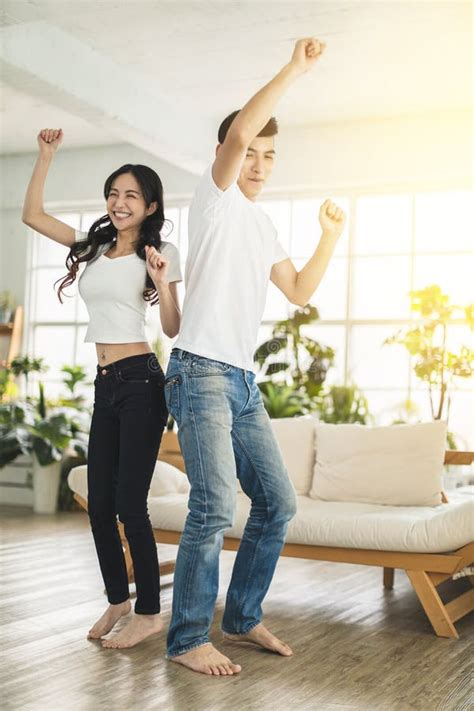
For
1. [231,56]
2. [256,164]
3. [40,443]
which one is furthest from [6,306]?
[256,164]

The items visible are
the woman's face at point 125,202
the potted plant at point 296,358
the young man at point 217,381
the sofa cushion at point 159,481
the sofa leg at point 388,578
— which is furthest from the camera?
the potted plant at point 296,358

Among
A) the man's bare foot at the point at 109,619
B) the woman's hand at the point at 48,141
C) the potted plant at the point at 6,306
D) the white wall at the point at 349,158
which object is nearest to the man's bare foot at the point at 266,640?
the man's bare foot at the point at 109,619

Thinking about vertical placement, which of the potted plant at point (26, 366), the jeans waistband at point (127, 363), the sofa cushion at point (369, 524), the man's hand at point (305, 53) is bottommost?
the sofa cushion at point (369, 524)

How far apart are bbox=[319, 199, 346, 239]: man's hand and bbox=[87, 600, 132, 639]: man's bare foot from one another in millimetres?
1310

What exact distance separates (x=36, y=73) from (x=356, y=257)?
3412 mm

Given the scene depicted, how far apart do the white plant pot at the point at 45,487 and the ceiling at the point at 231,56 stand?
258 cm

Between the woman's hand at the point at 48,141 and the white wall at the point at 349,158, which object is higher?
the white wall at the point at 349,158

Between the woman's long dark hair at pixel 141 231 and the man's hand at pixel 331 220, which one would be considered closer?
the man's hand at pixel 331 220

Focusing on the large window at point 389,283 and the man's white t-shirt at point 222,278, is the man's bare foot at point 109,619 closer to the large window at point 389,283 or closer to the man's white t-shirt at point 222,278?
the man's white t-shirt at point 222,278

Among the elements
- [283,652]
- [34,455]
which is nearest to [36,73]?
[34,455]

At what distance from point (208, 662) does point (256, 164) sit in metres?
1.40

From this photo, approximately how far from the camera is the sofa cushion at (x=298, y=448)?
4340 millimetres

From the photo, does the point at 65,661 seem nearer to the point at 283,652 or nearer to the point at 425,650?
the point at 283,652

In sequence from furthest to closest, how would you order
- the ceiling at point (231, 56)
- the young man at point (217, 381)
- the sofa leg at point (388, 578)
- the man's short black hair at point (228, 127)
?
the ceiling at point (231, 56) < the sofa leg at point (388, 578) < the man's short black hair at point (228, 127) < the young man at point (217, 381)
